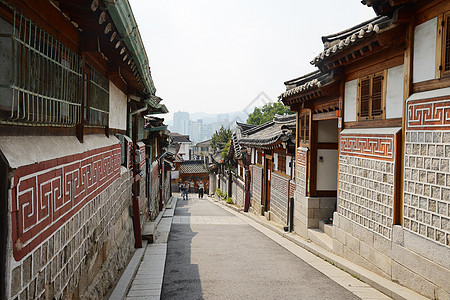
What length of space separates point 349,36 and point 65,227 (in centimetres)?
736

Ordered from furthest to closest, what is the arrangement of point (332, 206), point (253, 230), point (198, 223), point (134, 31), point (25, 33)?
point (198, 223) < point (253, 230) < point (332, 206) < point (134, 31) < point (25, 33)

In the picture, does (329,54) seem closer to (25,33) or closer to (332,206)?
(332,206)

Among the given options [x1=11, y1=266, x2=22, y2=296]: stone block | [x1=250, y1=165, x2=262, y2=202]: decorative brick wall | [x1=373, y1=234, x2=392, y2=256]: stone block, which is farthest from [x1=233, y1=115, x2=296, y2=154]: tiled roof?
[x1=11, y1=266, x2=22, y2=296]: stone block

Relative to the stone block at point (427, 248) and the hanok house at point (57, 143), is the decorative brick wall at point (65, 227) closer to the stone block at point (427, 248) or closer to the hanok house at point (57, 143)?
the hanok house at point (57, 143)

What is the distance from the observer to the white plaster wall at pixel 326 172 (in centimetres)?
1344

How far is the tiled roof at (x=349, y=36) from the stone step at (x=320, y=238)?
5557mm

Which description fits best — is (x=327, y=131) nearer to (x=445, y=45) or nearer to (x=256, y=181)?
(x=445, y=45)

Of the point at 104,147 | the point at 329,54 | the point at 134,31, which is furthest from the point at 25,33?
the point at 329,54

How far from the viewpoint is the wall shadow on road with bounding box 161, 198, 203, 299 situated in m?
8.12

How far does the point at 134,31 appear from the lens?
16.6 ft

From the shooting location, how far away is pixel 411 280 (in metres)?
6.96

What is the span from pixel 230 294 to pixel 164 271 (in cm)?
252

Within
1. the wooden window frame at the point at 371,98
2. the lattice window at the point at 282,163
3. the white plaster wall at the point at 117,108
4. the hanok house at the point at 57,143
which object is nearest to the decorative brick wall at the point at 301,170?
the lattice window at the point at 282,163

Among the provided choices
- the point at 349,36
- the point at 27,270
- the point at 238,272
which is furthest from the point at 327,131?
the point at 27,270
